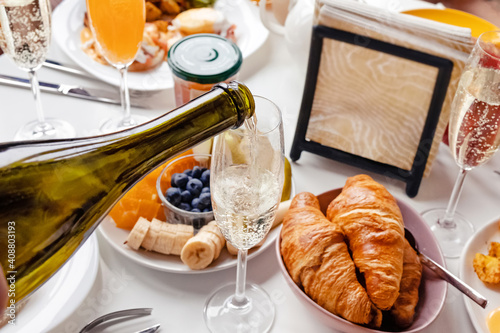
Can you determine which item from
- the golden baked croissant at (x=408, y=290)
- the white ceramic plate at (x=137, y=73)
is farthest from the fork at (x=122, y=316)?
the white ceramic plate at (x=137, y=73)

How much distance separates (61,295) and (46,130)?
40 cm

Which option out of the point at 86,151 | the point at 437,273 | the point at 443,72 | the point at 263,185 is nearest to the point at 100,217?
the point at 86,151

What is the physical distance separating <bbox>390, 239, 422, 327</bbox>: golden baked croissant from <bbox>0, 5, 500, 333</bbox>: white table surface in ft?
0.27

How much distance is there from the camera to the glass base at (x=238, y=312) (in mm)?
772

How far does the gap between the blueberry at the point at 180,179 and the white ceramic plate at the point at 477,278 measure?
1.44 feet

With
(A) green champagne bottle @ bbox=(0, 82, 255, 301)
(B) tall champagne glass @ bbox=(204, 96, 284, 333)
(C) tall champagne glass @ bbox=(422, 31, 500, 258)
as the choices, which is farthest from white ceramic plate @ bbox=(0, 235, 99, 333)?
(C) tall champagne glass @ bbox=(422, 31, 500, 258)

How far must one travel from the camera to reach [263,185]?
0.68m

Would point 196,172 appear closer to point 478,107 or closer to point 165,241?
point 165,241

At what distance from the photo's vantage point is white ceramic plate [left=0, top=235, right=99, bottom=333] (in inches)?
28.7

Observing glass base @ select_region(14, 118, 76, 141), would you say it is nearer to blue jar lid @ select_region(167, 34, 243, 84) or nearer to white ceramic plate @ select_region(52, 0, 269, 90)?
white ceramic plate @ select_region(52, 0, 269, 90)

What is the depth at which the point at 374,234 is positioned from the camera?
73 cm

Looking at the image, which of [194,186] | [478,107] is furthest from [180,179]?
[478,107]

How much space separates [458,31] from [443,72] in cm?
7

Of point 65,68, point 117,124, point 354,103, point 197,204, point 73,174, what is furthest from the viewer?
point 65,68
